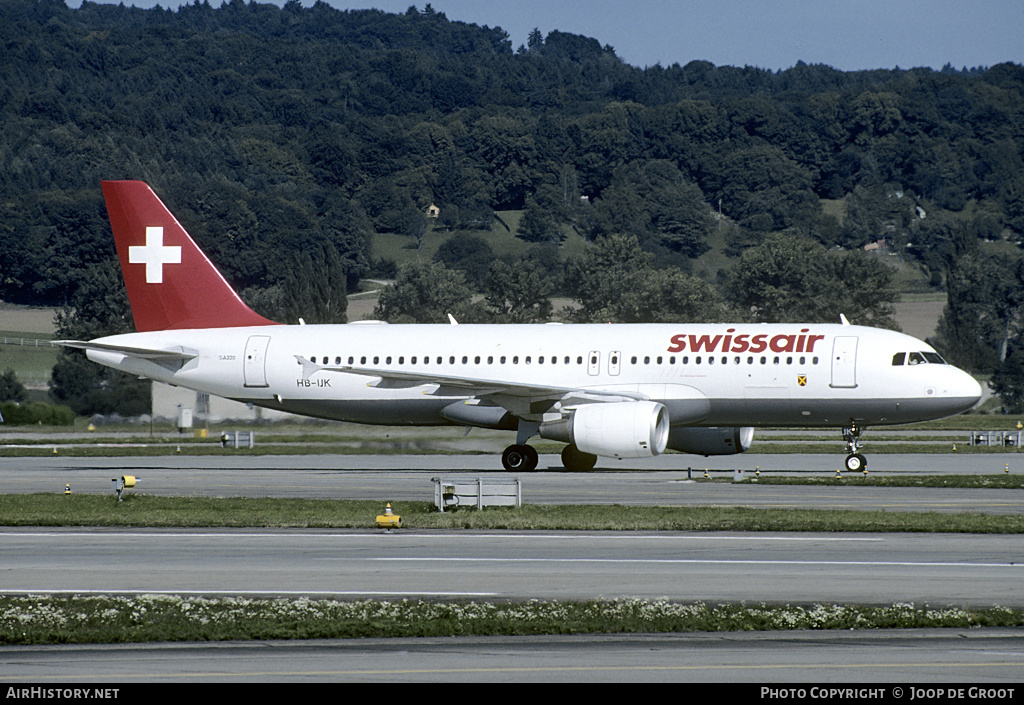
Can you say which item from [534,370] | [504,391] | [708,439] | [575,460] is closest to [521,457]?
[575,460]

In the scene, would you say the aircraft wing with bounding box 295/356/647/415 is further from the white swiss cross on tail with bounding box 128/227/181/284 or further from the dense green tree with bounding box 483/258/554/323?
the dense green tree with bounding box 483/258/554/323

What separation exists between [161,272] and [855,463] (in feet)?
75.0

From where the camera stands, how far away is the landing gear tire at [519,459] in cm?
4147

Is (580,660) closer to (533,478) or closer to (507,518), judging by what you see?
(507,518)

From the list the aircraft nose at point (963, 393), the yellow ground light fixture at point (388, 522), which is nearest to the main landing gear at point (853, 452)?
the aircraft nose at point (963, 393)

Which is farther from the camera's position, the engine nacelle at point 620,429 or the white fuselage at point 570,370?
the white fuselage at point 570,370

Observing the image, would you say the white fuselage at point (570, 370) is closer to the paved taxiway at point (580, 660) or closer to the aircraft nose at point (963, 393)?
the aircraft nose at point (963, 393)

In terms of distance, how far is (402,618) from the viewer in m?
16.5

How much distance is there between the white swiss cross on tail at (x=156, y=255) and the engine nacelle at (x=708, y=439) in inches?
681

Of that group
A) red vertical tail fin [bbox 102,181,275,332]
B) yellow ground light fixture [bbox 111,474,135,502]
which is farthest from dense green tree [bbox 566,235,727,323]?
yellow ground light fixture [bbox 111,474,135,502]

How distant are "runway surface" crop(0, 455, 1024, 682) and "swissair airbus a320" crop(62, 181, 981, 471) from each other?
5428 mm

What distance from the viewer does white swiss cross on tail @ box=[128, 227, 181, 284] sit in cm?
4603
